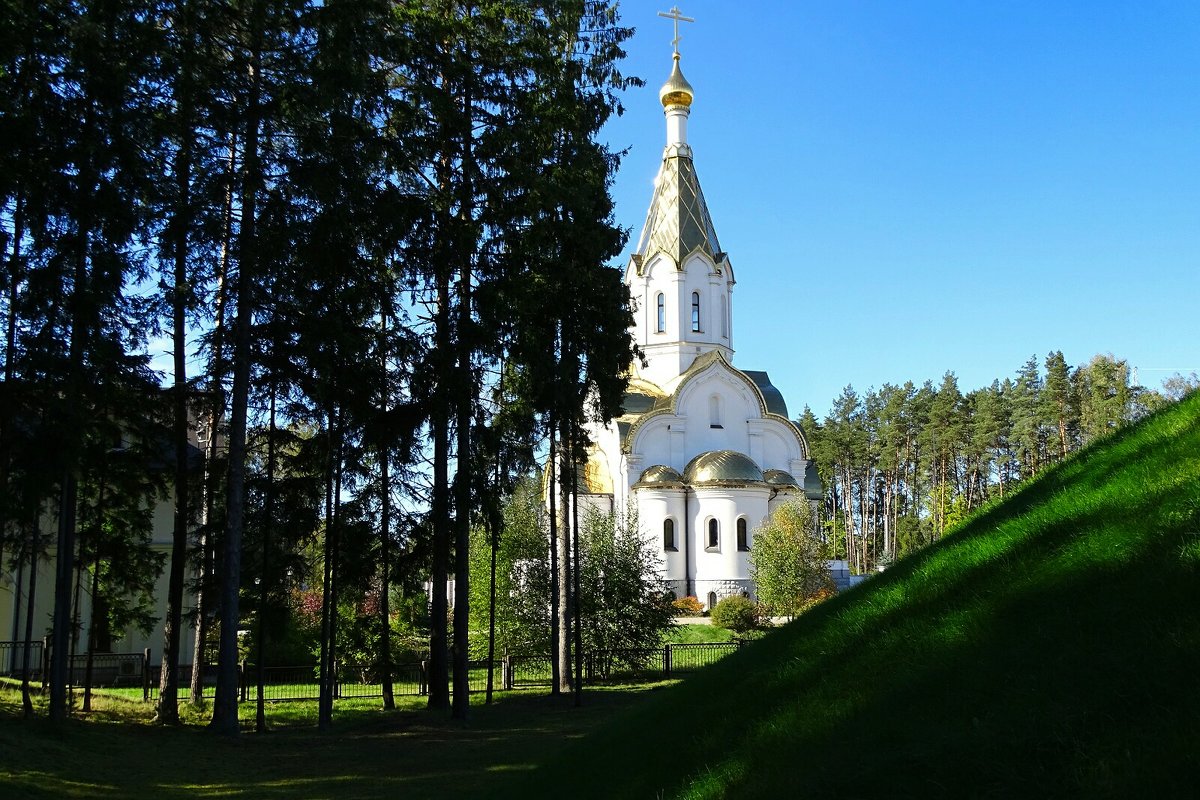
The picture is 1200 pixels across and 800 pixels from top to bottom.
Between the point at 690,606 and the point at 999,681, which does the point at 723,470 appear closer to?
the point at 690,606

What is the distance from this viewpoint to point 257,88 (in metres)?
16.1

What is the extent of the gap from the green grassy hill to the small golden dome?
148 feet

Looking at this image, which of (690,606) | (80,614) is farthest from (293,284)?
(690,606)

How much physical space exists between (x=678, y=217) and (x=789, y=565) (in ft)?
69.9

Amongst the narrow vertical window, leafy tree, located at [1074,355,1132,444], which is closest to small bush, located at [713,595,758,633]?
the narrow vertical window

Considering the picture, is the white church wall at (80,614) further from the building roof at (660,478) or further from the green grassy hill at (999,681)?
the green grassy hill at (999,681)

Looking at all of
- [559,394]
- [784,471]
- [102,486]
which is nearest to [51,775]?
[102,486]

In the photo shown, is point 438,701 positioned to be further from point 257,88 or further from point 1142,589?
point 1142,589

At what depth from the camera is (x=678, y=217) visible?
166ft

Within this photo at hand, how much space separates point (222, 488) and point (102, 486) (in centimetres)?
194

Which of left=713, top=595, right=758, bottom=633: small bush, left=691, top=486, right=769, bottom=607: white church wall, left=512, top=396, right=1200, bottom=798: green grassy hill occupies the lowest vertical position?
left=713, top=595, right=758, bottom=633: small bush

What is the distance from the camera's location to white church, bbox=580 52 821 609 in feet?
144

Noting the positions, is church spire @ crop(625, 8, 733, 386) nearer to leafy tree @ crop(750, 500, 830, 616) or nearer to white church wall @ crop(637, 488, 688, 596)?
white church wall @ crop(637, 488, 688, 596)

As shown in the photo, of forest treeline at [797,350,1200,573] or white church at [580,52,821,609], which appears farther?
forest treeline at [797,350,1200,573]
